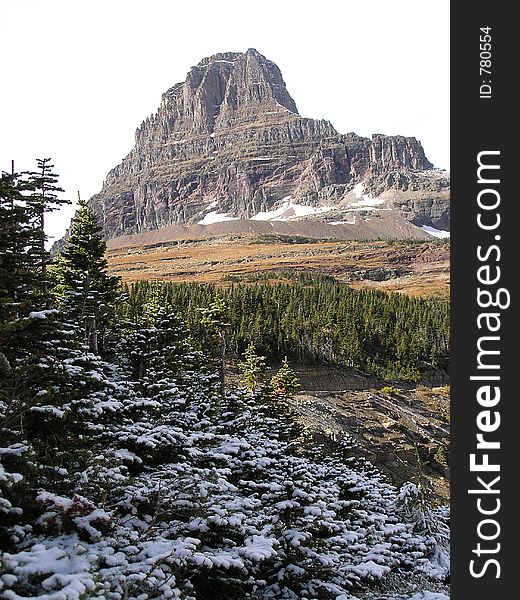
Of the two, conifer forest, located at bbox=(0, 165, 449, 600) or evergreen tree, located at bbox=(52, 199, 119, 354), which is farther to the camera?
evergreen tree, located at bbox=(52, 199, 119, 354)

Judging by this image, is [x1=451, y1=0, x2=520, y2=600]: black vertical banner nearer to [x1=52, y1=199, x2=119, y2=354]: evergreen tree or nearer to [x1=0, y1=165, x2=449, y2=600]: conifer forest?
[x1=0, y1=165, x2=449, y2=600]: conifer forest

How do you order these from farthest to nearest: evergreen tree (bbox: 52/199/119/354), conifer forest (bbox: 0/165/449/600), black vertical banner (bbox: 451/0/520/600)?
evergreen tree (bbox: 52/199/119/354) → conifer forest (bbox: 0/165/449/600) → black vertical banner (bbox: 451/0/520/600)

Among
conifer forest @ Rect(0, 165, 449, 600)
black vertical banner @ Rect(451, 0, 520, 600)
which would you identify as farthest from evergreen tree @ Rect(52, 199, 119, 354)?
black vertical banner @ Rect(451, 0, 520, 600)

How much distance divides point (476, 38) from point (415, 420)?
130ft

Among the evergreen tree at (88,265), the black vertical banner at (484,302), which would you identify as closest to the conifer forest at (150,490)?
the evergreen tree at (88,265)

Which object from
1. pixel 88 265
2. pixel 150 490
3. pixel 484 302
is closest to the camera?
pixel 484 302

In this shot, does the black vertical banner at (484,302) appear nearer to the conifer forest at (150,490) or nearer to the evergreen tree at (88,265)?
the conifer forest at (150,490)

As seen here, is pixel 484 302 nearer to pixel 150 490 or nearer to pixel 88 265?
pixel 150 490

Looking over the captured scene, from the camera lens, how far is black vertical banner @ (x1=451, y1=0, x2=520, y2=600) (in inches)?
236

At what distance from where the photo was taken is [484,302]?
6254 millimetres

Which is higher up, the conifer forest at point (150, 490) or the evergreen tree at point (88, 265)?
the evergreen tree at point (88, 265)

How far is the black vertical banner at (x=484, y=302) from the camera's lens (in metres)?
6.00

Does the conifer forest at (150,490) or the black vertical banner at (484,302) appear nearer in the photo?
the black vertical banner at (484,302)

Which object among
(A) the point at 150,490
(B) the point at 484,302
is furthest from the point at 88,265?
(B) the point at 484,302
